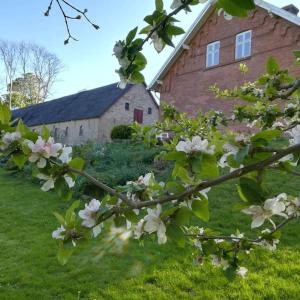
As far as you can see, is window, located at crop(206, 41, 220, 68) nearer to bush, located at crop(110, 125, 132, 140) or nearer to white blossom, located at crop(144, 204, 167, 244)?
bush, located at crop(110, 125, 132, 140)

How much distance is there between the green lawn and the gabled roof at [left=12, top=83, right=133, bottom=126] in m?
21.7

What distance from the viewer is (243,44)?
53.0 ft

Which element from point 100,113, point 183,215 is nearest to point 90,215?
point 183,215

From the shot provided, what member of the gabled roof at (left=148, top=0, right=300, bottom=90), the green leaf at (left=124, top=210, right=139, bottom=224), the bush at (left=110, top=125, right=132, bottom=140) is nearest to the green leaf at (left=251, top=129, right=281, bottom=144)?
the green leaf at (left=124, top=210, right=139, bottom=224)

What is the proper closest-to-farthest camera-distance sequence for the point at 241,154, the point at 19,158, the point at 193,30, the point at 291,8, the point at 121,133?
the point at 241,154 < the point at 19,158 < the point at 291,8 < the point at 193,30 < the point at 121,133

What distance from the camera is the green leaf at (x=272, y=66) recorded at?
5.79 feet

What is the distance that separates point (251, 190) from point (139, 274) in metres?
3.92

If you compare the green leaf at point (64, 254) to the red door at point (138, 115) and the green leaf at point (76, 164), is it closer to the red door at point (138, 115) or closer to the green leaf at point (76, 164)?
the green leaf at point (76, 164)

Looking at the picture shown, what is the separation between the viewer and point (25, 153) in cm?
112

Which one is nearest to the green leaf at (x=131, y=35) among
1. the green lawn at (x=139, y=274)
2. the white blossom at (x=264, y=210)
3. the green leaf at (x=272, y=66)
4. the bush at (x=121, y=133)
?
the white blossom at (x=264, y=210)

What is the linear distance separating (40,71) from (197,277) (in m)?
48.9

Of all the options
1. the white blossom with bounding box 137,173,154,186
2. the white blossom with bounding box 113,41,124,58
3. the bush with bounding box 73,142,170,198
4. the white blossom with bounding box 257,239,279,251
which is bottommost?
the bush with bounding box 73,142,170,198

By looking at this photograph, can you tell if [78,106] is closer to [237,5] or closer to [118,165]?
[118,165]

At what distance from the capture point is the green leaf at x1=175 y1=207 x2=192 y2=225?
3.62 ft
